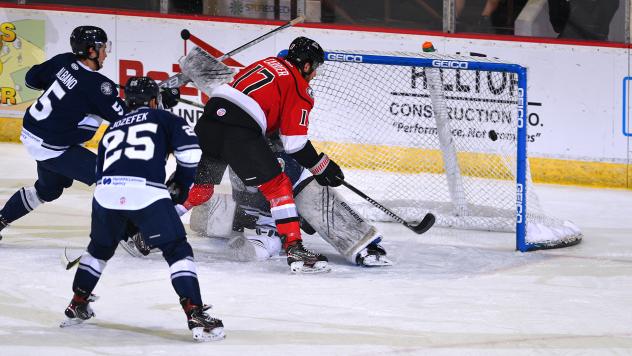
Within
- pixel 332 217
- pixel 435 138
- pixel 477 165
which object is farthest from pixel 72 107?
pixel 435 138

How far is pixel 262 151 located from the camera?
5695 mm

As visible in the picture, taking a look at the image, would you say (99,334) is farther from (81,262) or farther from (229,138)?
(229,138)

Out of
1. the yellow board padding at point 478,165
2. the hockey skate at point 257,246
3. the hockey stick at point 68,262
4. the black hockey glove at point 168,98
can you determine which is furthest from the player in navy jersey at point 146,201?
the yellow board padding at point 478,165

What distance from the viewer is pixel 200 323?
448cm

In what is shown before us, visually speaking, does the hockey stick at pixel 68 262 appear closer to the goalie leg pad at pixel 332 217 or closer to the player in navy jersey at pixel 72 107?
the player in navy jersey at pixel 72 107

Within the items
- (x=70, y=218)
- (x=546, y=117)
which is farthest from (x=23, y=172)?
(x=546, y=117)

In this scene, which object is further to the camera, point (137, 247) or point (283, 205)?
point (137, 247)

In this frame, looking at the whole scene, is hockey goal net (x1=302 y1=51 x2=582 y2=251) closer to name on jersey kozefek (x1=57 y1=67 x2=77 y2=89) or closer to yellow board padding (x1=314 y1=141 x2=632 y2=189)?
yellow board padding (x1=314 y1=141 x2=632 y2=189)

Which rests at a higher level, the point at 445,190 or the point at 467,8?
the point at 467,8

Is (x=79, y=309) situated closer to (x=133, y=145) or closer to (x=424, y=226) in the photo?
(x=133, y=145)

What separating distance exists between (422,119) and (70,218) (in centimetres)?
235

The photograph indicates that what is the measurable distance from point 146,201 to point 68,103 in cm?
155

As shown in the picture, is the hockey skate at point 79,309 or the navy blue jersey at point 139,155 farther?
the hockey skate at point 79,309

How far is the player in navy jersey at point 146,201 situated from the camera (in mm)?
4465
